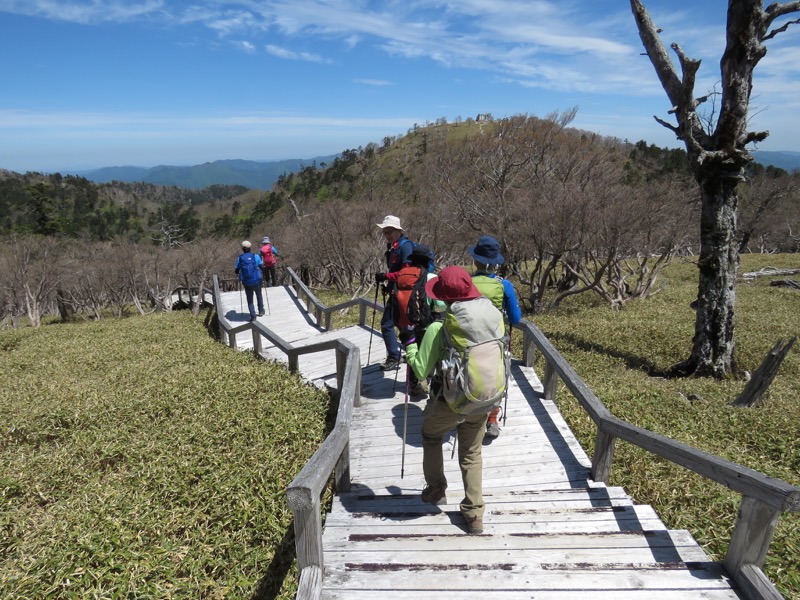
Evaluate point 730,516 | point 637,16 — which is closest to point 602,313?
point 637,16

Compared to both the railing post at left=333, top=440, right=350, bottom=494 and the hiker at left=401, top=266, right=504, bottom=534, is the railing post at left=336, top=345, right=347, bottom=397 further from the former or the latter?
the hiker at left=401, top=266, right=504, bottom=534

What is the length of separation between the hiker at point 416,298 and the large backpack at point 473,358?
1164mm

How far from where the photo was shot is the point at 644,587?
3.04 meters

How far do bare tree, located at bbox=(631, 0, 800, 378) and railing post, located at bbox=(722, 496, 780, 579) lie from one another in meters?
7.38

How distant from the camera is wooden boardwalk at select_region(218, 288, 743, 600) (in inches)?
122

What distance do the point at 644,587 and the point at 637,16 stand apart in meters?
10.5

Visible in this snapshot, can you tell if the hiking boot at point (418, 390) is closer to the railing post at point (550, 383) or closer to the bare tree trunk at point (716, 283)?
the railing post at point (550, 383)

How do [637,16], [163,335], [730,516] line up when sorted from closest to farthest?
[730,516] < [637,16] < [163,335]

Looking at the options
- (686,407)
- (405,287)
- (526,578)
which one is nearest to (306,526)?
(526,578)

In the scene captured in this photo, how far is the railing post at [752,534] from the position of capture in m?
2.94

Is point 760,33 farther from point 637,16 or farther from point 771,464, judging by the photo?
point 771,464

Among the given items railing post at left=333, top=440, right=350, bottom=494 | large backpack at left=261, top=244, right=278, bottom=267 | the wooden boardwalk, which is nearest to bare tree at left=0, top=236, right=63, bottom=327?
large backpack at left=261, top=244, right=278, bottom=267

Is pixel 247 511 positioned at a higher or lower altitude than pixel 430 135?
lower

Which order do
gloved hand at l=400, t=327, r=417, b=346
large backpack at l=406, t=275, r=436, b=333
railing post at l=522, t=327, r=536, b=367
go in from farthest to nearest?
railing post at l=522, t=327, r=536, b=367 → gloved hand at l=400, t=327, r=417, b=346 → large backpack at l=406, t=275, r=436, b=333
